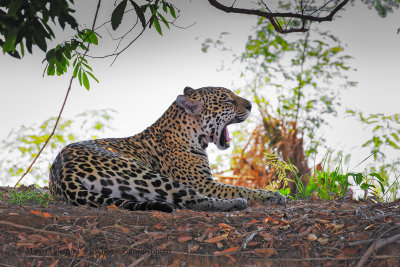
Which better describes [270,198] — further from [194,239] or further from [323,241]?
[194,239]

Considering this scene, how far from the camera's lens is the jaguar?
4996mm

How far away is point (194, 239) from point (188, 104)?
2.94m

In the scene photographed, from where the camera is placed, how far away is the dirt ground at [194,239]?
3600 mm

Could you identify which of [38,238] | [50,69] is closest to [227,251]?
[38,238]

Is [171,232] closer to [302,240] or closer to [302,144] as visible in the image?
[302,240]

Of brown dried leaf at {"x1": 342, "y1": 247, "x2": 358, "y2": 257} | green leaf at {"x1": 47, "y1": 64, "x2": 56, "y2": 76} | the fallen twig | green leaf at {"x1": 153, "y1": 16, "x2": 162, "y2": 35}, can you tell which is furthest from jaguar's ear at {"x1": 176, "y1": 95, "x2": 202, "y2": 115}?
the fallen twig

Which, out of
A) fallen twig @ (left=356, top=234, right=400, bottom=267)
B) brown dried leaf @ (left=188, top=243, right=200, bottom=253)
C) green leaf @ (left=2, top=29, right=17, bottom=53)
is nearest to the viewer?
green leaf @ (left=2, top=29, right=17, bottom=53)

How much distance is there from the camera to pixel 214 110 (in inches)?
260

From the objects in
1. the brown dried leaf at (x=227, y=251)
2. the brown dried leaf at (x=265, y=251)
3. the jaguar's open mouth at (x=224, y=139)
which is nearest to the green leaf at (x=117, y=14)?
the brown dried leaf at (x=227, y=251)

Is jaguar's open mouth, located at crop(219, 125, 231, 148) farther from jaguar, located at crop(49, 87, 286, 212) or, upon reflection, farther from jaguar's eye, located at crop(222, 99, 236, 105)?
jaguar's eye, located at crop(222, 99, 236, 105)

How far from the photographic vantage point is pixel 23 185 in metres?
7.89

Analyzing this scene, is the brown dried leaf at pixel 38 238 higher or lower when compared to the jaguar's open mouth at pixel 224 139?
lower

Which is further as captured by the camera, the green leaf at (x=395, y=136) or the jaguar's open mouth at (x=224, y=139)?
the green leaf at (x=395, y=136)

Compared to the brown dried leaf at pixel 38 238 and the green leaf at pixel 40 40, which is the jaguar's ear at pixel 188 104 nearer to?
the green leaf at pixel 40 40
